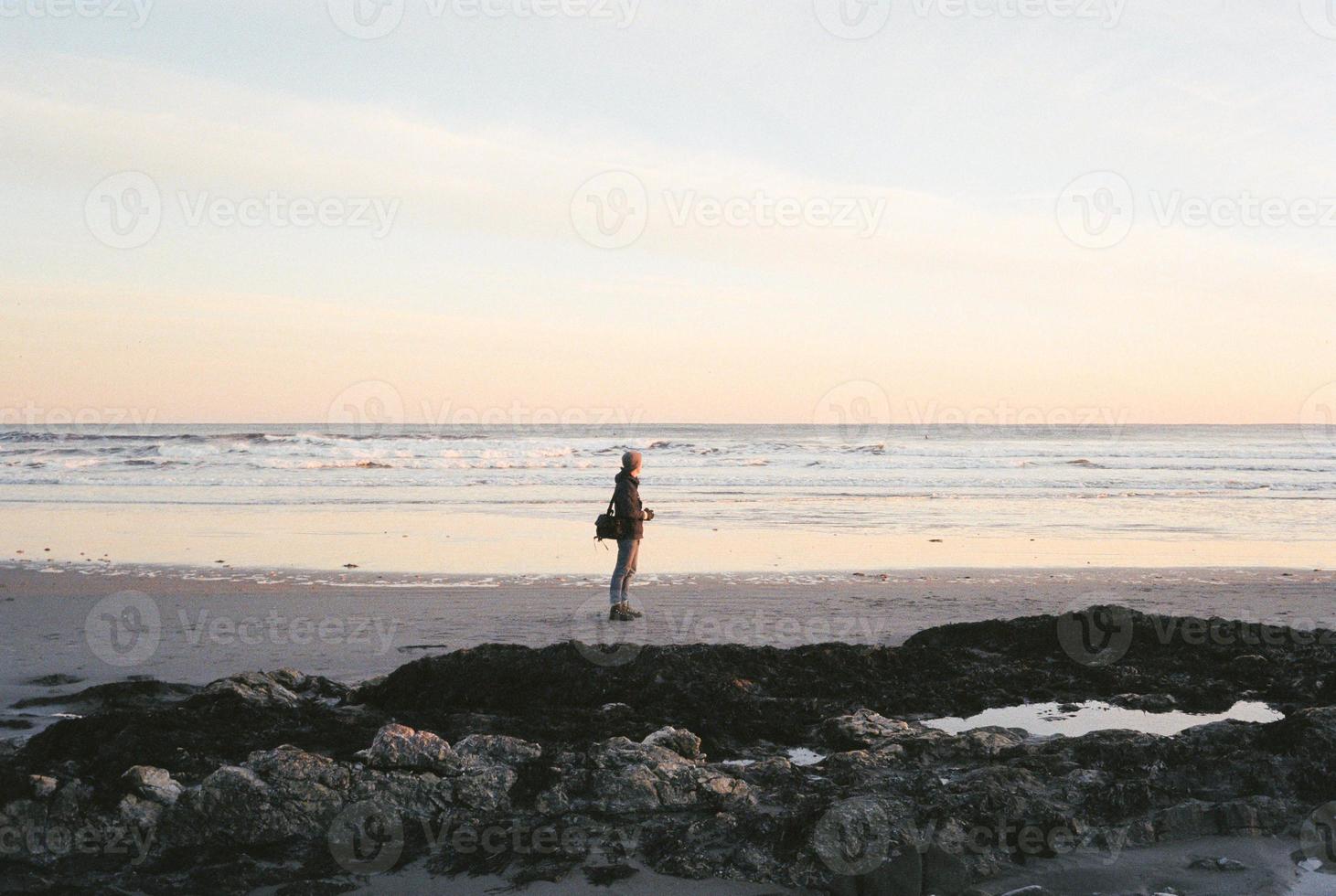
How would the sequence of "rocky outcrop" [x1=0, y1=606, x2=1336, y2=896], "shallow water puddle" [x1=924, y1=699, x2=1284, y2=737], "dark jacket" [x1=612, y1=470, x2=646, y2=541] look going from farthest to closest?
"dark jacket" [x1=612, y1=470, x2=646, y2=541], "shallow water puddle" [x1=924, y1=699, x2=1284, y2=737], "rocky outcrop" [x1=0, y1=606, x2=1336, y2=896]

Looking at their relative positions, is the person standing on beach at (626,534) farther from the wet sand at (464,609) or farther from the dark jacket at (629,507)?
the wet sand at (464,609)

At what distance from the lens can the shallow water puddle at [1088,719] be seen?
273 inches

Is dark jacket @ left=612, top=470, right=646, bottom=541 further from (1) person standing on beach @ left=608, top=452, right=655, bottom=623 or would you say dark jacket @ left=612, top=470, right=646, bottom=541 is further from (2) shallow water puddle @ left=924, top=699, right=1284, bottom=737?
(2) shallow water puddle @ left=924, top=699, right=1284, bottom=737

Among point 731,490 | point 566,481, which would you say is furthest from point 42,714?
point 566,481

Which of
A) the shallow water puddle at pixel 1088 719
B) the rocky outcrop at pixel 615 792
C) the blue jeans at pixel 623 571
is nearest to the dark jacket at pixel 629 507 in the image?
the blue jeans at pixel 623 571

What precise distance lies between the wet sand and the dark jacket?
902 mm

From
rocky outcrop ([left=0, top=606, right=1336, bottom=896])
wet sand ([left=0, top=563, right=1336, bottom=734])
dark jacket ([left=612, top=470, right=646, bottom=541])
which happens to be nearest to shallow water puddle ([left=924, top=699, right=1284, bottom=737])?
rocky outcrop ([left=0, top=606, right=1336, bottom=896])

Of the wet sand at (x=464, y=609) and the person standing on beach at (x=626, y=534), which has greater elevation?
the person standing on beach at (x=626, y=534)

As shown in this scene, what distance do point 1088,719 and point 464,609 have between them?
664cm

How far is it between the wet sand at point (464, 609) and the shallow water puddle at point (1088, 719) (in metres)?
2.60

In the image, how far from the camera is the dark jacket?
37.0 ft

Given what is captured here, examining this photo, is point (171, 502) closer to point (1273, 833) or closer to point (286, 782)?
point (286, 782)

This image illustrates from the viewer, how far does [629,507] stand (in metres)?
11.4

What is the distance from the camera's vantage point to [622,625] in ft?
34.3
